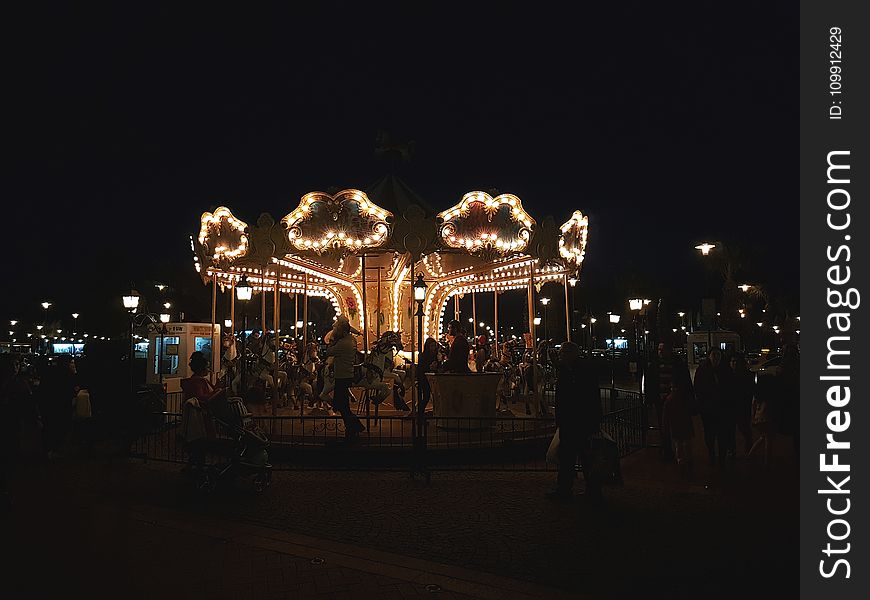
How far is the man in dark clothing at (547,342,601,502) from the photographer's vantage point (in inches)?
257

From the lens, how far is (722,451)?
863 cm

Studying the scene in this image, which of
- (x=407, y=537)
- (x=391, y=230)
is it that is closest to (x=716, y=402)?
(x=407, y=537)

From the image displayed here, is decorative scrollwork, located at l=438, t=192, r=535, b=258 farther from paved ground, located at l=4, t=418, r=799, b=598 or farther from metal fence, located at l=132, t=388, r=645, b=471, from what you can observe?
paved ground, located at l=4, t=418, r=799, b=598

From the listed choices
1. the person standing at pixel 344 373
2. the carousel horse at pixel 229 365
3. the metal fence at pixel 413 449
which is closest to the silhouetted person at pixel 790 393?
the metal fence at pixel 413 449

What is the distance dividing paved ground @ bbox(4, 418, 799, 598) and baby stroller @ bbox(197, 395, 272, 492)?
223 millimetres

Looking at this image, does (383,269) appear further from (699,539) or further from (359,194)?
(699,539)

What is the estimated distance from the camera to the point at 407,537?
5.36 m

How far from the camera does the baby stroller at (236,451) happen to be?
7.01 metres

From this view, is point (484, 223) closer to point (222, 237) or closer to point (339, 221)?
point (339, 221)

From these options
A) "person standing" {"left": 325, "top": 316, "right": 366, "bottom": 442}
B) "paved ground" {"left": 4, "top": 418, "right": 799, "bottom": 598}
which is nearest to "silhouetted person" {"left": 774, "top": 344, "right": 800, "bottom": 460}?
"paved ground" {"left": 4, "top": 418, "right": 799, "bottom": 598}

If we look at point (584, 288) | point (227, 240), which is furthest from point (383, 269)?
point (584, 288)

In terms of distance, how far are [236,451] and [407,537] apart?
286 cm

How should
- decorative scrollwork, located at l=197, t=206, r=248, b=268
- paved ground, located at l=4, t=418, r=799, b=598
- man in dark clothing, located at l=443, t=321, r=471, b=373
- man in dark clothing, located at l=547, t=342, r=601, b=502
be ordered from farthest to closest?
decorative scrollwork, located at l=197, t=206, r=248, b=268
man in dark clothing, located at l=443, t=321, r=471, b=373
man in dark clothing, located at l=547, t=342, r=601, b=502
paved ground, located at l=4, t=418, r=799, b=598

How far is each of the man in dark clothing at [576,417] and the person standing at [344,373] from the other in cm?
357
